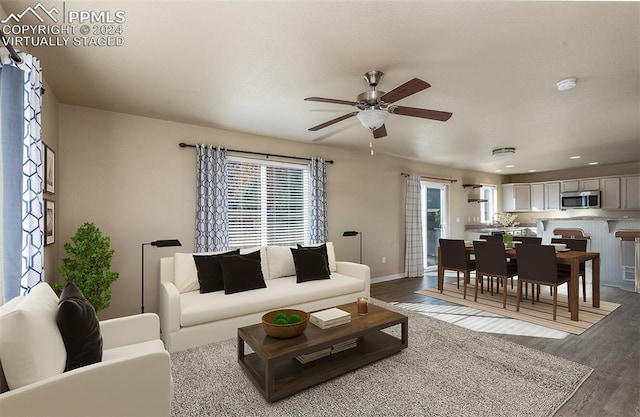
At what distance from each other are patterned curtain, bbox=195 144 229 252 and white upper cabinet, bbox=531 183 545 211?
8581 millimetres

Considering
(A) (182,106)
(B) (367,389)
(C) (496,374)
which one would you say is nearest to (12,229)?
(A) (182,106)

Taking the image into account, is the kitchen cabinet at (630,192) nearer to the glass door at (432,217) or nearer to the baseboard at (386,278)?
the glass door at (432,217)

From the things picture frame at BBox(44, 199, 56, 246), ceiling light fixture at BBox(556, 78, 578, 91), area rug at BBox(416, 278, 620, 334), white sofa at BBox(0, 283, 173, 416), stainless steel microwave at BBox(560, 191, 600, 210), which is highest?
ceiling light fixture at BBox(556, 78, 578, 91)

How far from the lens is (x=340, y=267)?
461 cm

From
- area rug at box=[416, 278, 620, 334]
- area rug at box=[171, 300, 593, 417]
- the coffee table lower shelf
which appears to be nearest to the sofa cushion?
area rug at box=[171, 300, 593, 417]

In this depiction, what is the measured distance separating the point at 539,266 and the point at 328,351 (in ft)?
10.4

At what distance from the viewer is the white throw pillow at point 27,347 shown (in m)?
1.30

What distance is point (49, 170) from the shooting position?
115 inches

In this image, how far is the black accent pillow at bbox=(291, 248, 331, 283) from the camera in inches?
157

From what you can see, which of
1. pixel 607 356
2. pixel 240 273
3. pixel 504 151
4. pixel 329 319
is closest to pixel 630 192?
pixel 504 151

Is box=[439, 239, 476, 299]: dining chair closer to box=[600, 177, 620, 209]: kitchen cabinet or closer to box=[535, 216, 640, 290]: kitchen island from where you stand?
box=[535, 216, 640, 290]: kitchen island

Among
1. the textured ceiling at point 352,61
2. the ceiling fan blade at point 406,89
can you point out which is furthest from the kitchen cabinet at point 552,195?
the ceiling fan blade at point 406,89

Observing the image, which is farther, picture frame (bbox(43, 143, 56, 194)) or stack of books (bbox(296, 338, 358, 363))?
picture frame (bbox(43, 143, 56, 194))

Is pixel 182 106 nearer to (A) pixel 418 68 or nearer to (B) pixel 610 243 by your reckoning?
(A) pixel 418 68
